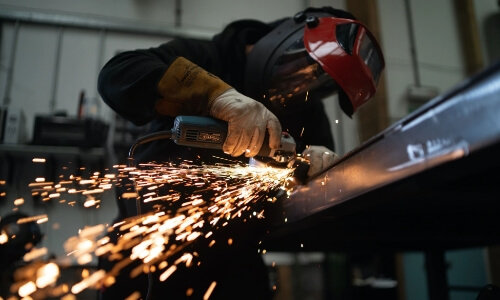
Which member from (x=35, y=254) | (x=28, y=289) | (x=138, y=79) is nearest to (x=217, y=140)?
(x=138, y=79)

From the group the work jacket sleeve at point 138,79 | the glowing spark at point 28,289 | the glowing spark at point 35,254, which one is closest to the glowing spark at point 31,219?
the glowing spark at point 35,254

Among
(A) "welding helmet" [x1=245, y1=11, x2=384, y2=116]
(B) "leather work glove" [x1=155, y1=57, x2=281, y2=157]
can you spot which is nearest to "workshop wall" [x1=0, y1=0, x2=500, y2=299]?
(A) "welding helmet" [x1=245, y1=11, x2=384, y2=116]

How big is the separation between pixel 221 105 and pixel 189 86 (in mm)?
107

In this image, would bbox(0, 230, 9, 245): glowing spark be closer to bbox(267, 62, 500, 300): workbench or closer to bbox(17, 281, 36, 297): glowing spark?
bbox(17, 281, 36, 297): glowing spark

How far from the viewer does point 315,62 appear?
1205 mm

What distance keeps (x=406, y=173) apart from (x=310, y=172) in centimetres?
50

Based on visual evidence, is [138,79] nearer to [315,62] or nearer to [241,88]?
[241,88]

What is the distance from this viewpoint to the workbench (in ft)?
1.49

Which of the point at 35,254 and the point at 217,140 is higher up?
the point at 217,140

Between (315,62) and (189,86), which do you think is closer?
(189,86)

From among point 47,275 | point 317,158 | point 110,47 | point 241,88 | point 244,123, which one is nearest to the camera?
point 244,123

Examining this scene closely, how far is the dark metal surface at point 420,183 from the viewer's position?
454 mm

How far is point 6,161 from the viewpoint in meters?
2.54

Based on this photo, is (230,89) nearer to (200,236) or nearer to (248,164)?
(248,164)
